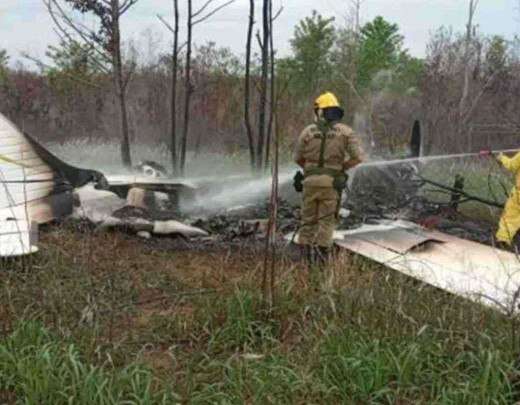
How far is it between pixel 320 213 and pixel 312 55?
18.7 metres

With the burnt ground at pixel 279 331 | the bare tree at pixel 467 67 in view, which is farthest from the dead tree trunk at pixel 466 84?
the burnt ground at pixel 279 331

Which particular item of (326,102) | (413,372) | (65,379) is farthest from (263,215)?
(65,379)

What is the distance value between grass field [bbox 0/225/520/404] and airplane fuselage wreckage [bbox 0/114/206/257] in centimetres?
209

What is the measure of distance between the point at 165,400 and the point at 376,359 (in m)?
1.03

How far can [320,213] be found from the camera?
7.01 m

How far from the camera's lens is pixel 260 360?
392 cm

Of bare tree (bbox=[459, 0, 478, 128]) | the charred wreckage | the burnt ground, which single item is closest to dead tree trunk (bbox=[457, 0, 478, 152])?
bare tree (bbox=[459, 0, 478, 128])

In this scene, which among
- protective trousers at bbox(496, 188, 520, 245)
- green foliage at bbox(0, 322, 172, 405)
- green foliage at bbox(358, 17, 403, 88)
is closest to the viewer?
green foliage at bbox(0, 322, 172, 405)

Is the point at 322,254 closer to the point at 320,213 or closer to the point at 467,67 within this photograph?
the point at 320,213

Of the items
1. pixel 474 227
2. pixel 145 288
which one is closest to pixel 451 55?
pixel 474 227

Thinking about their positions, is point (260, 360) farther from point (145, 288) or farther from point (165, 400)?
point (145, 288)

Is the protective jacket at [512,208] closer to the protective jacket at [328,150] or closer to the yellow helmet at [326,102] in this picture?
the protective jacket at [328,150]

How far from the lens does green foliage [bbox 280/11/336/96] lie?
21828mm

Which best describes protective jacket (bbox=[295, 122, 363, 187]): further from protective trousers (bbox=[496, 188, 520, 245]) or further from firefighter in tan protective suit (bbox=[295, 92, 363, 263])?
protective trousers (bbox=[496, 188, 520, 245])
